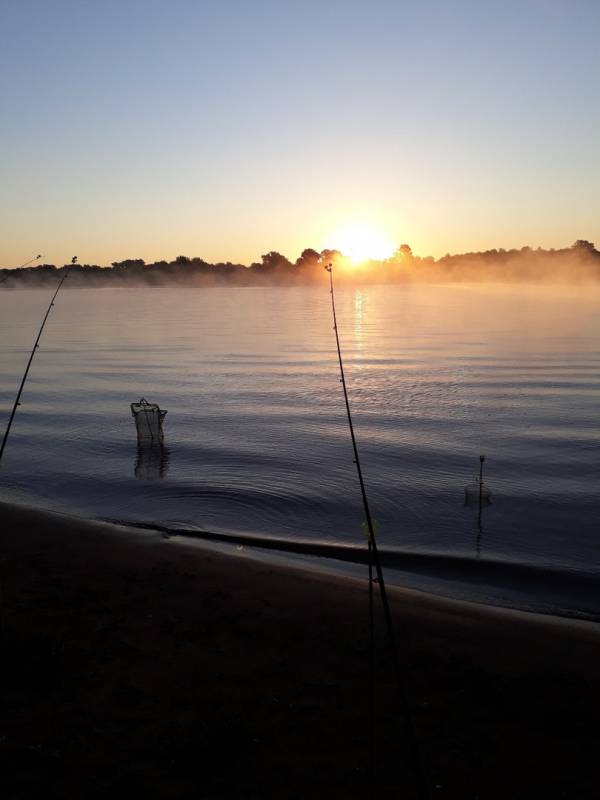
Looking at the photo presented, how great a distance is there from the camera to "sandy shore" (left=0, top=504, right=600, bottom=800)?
5.39m

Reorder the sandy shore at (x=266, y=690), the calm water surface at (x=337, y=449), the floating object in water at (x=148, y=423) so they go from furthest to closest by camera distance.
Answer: the floating object in water at (x=148, y=423)
the calm water surface at (x=337, y=449)
the sandy shore at (x=266, y=690)

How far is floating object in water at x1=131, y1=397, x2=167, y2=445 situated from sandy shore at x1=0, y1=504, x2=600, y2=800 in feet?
28.3

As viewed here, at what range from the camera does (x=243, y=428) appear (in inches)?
861

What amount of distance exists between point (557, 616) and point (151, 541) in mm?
6662

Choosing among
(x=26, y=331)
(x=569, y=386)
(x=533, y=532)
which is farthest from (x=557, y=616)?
(x=26, y=331)

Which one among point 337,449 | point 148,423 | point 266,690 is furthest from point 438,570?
point 148,423

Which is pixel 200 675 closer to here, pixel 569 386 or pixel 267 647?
pixel 267 647

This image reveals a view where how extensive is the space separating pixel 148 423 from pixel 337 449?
538 centimetres

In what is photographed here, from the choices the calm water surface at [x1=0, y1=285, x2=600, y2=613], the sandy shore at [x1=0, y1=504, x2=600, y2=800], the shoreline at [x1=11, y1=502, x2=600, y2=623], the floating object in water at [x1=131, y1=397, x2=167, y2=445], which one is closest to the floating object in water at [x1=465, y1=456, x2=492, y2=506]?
the calm water surface at [x1=0, y1=285, x2=600, y2=613]

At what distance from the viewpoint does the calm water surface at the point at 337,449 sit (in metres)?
12.8

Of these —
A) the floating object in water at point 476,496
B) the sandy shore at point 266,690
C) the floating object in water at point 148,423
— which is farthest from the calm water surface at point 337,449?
the sandy shore at point 266,690

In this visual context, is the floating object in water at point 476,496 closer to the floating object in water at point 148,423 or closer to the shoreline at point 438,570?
the shoreline at point 438,570

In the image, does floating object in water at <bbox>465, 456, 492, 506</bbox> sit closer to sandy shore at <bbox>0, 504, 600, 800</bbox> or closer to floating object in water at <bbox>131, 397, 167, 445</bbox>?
sandy shore at <bbox>0, 504, 600, 800</bbox>

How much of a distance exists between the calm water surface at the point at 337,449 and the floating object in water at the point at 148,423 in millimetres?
572
